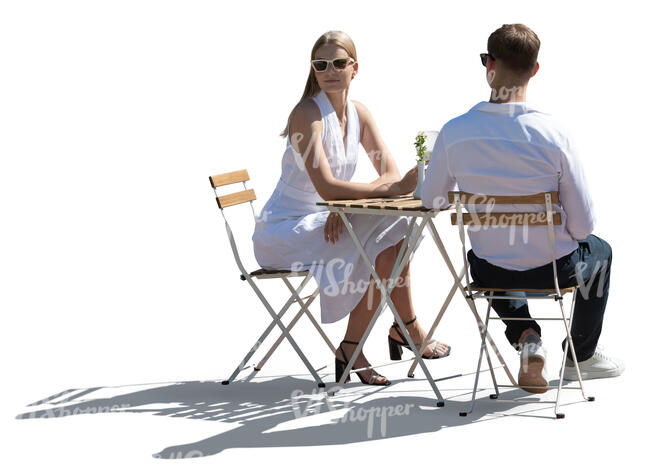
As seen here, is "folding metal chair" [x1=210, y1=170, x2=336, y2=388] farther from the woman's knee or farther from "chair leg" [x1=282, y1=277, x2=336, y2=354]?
the woman's knee

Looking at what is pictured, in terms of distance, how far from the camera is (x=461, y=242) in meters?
6.52

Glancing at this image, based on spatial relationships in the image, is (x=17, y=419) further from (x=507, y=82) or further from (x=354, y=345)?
(x=507, y=82)

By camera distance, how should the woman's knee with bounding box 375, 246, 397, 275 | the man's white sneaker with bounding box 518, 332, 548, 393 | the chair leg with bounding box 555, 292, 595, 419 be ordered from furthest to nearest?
1. the woman's knee with bounding box 375, 246, 397, 275
2. the man's white sneaker with bounding box 518, 332, 548, 393
3. the chair leg with bounding box 555, 292, 595, 419

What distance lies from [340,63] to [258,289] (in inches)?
53.2

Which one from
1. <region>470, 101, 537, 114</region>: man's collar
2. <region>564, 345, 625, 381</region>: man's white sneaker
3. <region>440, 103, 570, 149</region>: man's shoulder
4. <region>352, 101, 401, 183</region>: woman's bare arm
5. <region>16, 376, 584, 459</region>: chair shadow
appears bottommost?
<region>564, 345, 625, 381</region>: man's white sneaker

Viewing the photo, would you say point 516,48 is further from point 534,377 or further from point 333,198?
point 534,377

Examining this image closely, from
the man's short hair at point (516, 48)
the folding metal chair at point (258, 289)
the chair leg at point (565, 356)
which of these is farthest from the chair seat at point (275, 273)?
the man's short hair at point (516, 48)

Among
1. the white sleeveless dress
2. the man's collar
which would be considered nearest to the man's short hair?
the man's collar

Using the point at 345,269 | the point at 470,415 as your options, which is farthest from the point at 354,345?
the point at 470,415

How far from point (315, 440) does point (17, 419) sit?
1737 mm

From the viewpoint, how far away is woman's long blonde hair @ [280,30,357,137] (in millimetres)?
7250

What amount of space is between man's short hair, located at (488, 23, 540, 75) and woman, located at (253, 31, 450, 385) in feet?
3.38

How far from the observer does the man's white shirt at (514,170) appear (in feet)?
20.7

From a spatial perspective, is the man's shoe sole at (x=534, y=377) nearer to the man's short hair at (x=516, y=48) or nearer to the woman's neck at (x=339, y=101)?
the man's short hair at (x=516, y=48)
